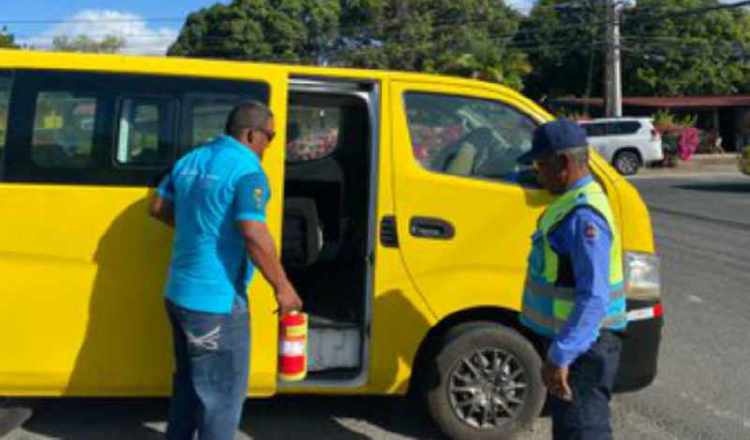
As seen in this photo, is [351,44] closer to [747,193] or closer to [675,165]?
[675,165]

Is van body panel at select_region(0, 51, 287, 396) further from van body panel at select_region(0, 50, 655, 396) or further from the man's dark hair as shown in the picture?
the man's dark hair

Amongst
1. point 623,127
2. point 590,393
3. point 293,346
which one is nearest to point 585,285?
point 590,393

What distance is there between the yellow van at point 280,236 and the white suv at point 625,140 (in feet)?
76.9

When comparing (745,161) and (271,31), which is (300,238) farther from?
(271,31)

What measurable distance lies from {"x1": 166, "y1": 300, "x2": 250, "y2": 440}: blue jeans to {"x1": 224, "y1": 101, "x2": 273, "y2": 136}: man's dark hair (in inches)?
28.8

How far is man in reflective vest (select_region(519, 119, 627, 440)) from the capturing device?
3.08m

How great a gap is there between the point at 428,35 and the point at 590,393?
46.7m

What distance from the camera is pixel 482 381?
466 centimetres

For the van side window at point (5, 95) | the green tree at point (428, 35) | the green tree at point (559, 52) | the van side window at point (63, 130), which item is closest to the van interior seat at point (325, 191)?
the van side window at point (63, 130)

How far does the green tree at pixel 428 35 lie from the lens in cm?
4616

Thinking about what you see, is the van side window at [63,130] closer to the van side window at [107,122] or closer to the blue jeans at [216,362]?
the van side window at [107,122]

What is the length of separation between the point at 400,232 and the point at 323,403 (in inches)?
57.3

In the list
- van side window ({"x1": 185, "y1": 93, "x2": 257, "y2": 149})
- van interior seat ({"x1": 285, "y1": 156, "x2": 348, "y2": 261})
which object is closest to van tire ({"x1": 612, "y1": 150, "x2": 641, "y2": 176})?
van interior seat ({"x1": 285, "y1": 156, "x2": 348, "y2": 261})

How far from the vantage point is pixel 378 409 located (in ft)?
17.5
